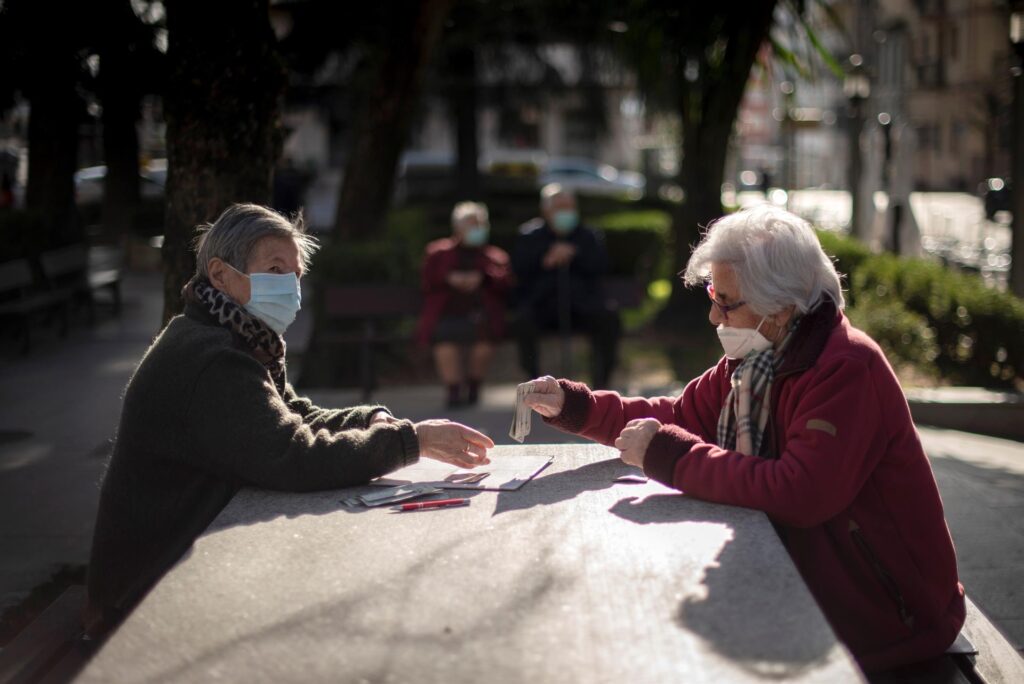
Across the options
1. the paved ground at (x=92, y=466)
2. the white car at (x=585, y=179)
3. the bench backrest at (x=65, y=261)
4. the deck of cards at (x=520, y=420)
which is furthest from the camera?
the white car at (x=585, y=179)

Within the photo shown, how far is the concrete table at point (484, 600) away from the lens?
2.22 meters

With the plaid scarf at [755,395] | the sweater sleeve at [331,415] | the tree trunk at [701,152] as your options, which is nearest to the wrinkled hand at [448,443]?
the sweater sleeve at [331,415]

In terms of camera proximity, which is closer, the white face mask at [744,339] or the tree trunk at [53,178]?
the white face mask at [744,339]

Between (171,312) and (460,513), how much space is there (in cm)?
322

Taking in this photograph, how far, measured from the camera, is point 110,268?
52.1ft

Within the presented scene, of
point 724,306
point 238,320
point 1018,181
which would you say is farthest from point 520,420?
point 1018,181

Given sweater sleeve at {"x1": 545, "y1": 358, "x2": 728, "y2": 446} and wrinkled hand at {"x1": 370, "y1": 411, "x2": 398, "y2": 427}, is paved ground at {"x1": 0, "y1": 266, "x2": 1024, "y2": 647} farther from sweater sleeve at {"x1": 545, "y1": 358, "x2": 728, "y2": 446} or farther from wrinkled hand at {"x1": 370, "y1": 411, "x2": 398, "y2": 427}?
wrinkled hand at {"x1": 370, "y1": 411, "x2": 398, "y2": 427}

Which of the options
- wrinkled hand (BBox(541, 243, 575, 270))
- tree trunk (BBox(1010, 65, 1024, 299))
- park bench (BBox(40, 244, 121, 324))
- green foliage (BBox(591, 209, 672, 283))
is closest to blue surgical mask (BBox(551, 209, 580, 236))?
wrinkled hand (BBox(541, 243, 575, 270))

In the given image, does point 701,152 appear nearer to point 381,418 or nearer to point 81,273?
point 81,273

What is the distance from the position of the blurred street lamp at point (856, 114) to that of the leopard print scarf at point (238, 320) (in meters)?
16.9

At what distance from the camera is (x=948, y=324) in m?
9.95

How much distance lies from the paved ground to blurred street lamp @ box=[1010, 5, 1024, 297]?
8.84ft

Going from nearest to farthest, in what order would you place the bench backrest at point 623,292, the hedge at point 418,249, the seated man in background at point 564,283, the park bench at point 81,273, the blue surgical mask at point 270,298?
1. the blue surgical mask at point 270,298
2. the seated man in background at point 564,283
3. the bench backrest at point 623,292
4. the hedge at point 418,249
5. the park bench at point 81,273

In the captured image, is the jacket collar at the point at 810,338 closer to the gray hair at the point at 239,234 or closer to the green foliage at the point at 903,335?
the gray hair at the point at 239,234
